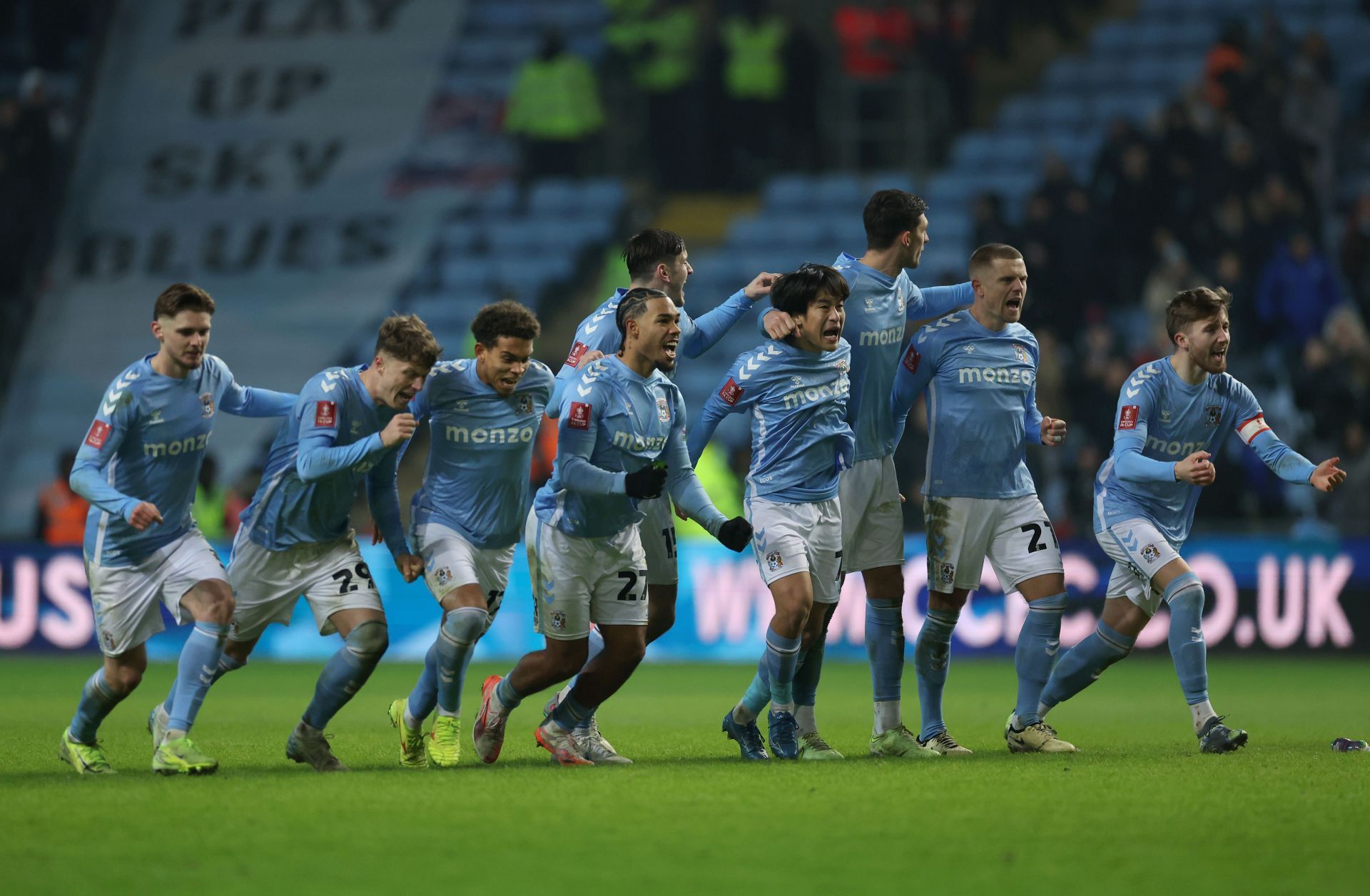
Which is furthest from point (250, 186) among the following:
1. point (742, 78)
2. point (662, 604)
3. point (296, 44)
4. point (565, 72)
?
point (662, 604)

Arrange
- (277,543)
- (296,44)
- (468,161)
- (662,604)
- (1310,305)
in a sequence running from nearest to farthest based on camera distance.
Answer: (277,543) → (662,604) → (1310,305) → (468,161) → (296,44)

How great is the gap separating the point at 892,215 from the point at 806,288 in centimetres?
64

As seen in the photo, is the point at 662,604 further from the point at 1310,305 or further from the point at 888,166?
the point at 888,166

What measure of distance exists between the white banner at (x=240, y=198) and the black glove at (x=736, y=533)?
45.6 ft

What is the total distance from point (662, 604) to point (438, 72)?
16.4 meters

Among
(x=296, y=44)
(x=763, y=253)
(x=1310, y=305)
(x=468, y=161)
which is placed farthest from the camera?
(x=296, y=44)

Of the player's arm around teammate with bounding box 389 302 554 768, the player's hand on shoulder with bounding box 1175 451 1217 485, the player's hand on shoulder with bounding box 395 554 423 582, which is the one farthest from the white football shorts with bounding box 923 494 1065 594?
the player's hand on shoulder with bounding box 395 554 423 582

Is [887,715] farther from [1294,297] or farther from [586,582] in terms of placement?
[1294,297]

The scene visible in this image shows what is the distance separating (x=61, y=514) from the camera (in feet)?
50.2

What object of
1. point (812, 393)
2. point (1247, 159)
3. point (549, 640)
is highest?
A: point (1247, 159)

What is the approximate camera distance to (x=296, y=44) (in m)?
24.0

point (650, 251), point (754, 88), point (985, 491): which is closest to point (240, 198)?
point (754, 88)

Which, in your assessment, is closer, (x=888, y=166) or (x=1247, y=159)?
(x=1247, y=159)

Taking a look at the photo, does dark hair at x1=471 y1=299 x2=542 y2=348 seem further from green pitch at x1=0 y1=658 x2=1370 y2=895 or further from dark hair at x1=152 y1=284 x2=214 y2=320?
green pitch at x1=0 y1=658 x2=1370 y2=895
